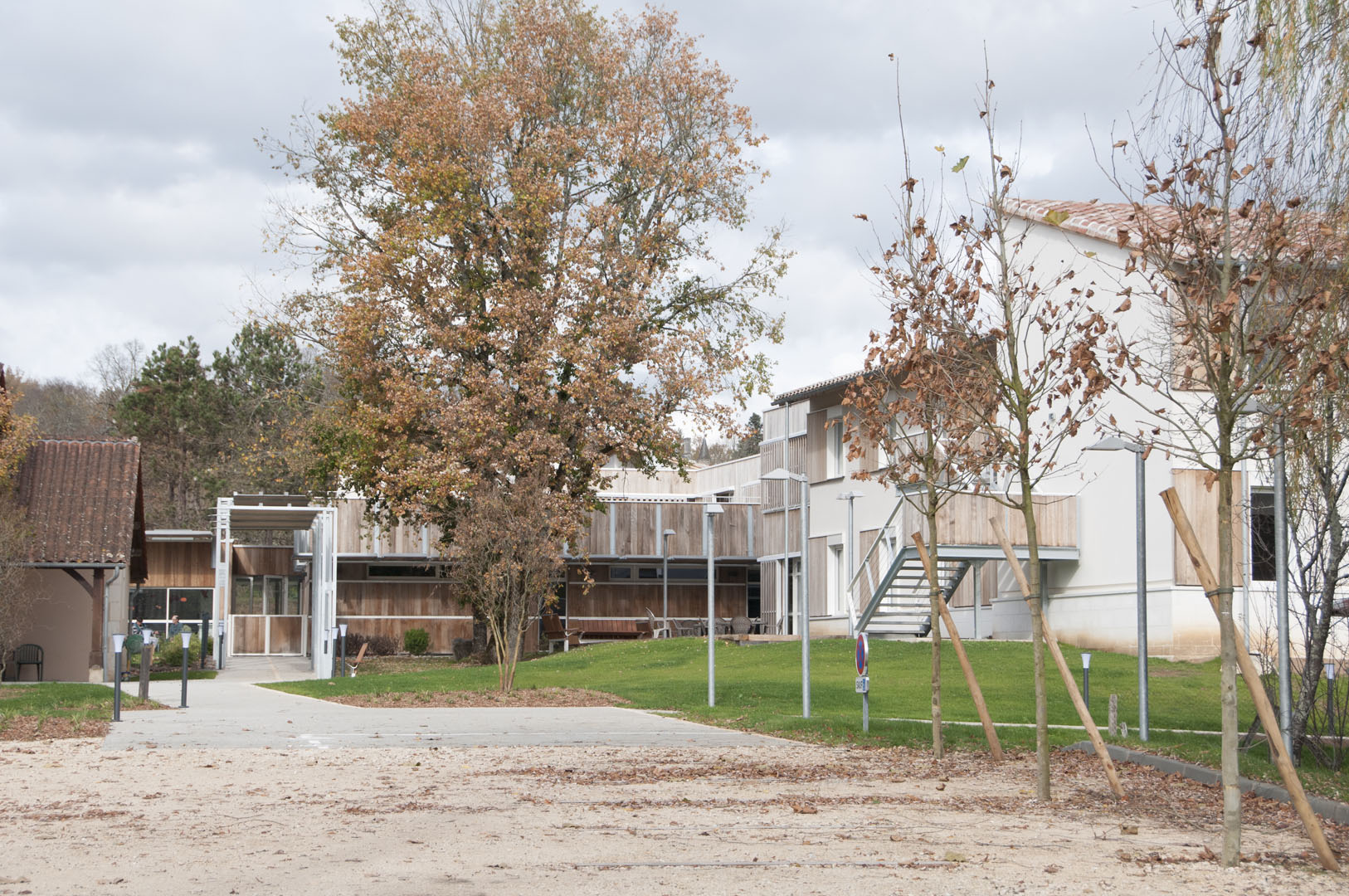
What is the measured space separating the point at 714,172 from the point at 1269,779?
21.4 metres

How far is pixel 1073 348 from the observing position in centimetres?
895

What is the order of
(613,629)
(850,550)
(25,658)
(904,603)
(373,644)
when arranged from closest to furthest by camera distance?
1. (25,658)
2. (904,603)
3. (850,550)
4. (373,644)
5. (613,629)

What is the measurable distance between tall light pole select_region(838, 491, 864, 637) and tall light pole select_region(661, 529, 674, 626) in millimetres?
6861

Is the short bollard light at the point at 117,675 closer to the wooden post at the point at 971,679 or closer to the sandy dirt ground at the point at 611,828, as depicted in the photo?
the sandy dirt ground at the point at 611,828

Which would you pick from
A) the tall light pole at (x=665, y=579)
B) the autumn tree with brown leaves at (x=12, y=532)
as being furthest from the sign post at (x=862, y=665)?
the tall light pole at (x=665, y=579)

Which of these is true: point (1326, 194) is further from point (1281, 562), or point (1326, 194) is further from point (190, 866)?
point (190, 866)

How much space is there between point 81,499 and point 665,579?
1616 centimetres

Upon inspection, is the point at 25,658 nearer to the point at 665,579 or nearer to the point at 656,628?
the point at 665,579

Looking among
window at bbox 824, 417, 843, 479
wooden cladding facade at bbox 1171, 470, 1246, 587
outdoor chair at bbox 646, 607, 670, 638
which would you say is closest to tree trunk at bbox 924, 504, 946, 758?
wooden cladding facade at bbox 1171, 470, 1246, 587

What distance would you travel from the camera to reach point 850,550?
3266 centimetres

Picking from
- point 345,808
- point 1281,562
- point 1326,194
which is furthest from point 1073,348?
point 345,808

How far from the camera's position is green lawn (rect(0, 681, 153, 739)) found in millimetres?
15000

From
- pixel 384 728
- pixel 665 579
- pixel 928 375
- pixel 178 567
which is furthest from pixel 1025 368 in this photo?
pixel 178 567

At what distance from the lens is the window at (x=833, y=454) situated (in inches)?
1356
